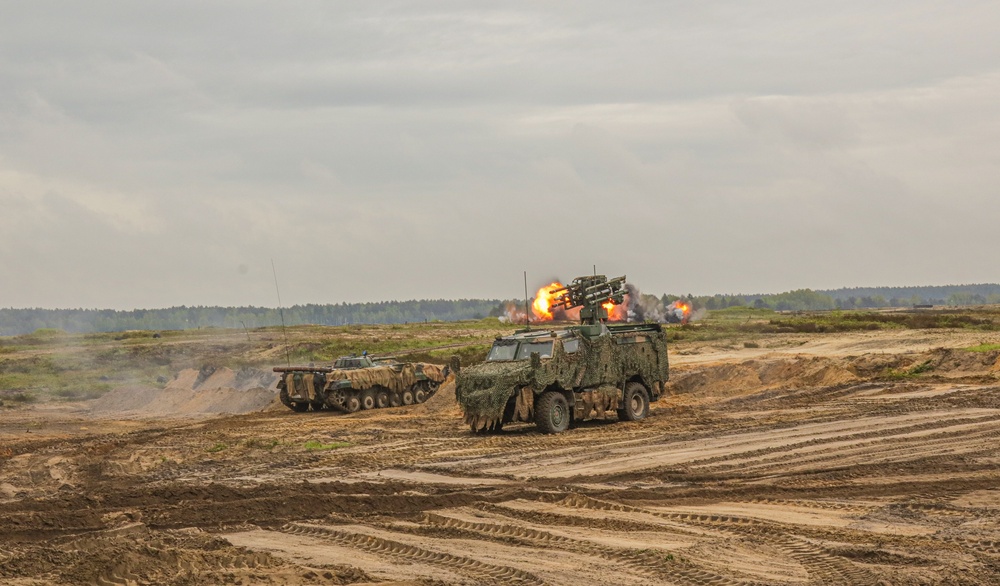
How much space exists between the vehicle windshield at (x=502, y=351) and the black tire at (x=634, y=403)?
265 centimetres

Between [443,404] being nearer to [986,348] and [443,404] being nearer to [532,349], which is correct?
[532,349]

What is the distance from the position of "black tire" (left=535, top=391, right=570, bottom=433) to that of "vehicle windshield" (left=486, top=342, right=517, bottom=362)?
3.84 ft

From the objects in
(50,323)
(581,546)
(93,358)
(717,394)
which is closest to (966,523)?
(581,546)

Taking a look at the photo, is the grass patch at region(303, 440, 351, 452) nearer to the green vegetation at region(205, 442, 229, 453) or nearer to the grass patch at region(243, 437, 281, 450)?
the grass patch at region(243, 437, 281, 450)

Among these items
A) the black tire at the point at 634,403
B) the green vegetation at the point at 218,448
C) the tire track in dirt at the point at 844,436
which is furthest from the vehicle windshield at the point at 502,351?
the tire track in dirt at the point at 844,436

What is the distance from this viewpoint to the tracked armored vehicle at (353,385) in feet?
107

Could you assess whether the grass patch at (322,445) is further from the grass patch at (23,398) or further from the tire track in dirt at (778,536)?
the grass patch at (23,398)

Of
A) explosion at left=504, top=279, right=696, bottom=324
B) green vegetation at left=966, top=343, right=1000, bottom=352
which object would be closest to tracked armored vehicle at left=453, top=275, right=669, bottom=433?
explosion at left=504, top=279, right=696, bottom=324

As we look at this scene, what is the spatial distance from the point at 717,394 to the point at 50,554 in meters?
22.4

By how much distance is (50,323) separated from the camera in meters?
118

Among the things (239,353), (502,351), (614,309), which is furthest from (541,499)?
(239,353)

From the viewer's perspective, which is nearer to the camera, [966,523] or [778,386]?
[966,523]

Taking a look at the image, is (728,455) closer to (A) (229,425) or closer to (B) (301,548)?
(B) (301,548)

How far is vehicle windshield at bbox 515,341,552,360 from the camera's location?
22.0 metres
